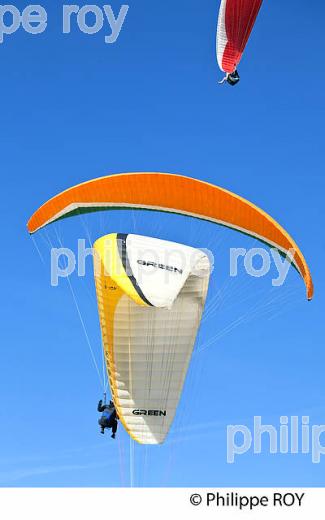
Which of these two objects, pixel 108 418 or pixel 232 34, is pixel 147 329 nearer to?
pixel 108 418

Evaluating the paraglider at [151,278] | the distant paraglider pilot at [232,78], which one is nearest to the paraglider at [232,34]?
the distant paraglider pilot at [232,78]

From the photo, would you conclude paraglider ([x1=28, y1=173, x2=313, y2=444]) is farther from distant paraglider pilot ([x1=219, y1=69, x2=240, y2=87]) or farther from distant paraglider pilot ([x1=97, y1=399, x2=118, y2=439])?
distant paraglider pilot ([x1=219, y1=69, x2=240, y2=87])

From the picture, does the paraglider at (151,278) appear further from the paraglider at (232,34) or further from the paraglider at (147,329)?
the paraglider at (232,34)

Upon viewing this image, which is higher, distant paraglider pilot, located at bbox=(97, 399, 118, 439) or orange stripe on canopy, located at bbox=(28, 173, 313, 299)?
orange stripe on canopy, located at bbox=(28, 173, 313, 299)

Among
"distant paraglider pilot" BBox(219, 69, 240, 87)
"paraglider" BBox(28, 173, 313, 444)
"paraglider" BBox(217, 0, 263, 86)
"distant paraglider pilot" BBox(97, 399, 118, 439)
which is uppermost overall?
"paraglider" BBox(217, 0, 263, 86)

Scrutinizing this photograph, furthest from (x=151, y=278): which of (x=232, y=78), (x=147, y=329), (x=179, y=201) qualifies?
(x=232, y=78)

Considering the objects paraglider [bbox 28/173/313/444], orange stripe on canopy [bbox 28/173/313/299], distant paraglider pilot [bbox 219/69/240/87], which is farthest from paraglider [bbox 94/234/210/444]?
distant paraglider pilot [bbox 219/69/240/87]

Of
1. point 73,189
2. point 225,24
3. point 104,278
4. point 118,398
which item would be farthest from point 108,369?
point 225,24

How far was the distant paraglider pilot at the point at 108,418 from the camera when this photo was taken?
91.5 ft

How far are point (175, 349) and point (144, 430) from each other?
252cm

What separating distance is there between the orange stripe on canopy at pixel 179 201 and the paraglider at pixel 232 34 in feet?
21.7

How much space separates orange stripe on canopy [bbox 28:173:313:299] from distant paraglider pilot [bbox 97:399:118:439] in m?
5.62

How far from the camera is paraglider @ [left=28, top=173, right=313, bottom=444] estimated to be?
87.4 feet
